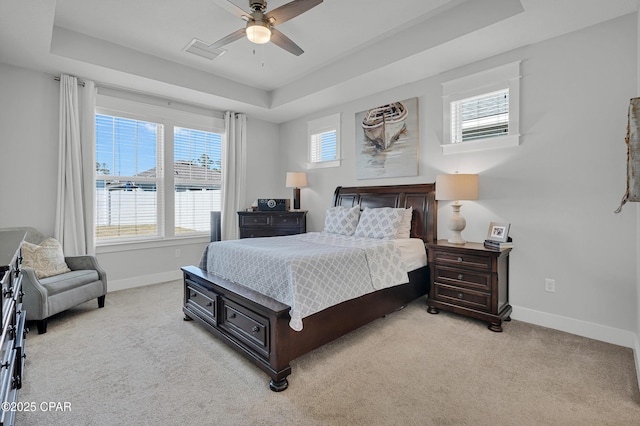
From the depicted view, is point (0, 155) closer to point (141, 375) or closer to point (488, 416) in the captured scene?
point (141, 375)

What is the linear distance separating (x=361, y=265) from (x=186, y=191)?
3.47 meters

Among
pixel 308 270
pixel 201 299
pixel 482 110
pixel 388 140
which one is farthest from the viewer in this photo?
pixel 388 140

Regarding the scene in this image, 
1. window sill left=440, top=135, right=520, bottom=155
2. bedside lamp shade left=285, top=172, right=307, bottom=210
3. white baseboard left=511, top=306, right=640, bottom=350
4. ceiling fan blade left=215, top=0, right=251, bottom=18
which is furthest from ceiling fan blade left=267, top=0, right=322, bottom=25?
white baseboard left=511, top=306, right=640, bottom=350

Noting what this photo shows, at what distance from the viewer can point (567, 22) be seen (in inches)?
104

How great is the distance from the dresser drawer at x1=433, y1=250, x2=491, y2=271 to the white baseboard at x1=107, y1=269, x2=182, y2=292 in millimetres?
3844

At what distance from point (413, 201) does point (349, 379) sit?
2404mm

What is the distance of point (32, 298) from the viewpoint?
271 cm

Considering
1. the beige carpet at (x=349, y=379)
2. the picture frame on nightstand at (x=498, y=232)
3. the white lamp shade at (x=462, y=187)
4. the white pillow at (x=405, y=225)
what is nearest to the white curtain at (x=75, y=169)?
the beige carpet at (x=349, y=379)

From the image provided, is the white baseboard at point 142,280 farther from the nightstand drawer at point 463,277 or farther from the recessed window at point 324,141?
the nightstand drawer at point 463,277

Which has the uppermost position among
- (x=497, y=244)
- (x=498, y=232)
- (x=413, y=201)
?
(x=413, y=201)

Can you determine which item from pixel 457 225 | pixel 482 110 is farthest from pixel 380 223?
pixel 482 110

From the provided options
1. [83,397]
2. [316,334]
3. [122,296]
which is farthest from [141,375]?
[122,296]

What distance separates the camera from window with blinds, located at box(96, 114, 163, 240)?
4.14m

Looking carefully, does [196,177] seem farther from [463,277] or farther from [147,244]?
[463,277]
